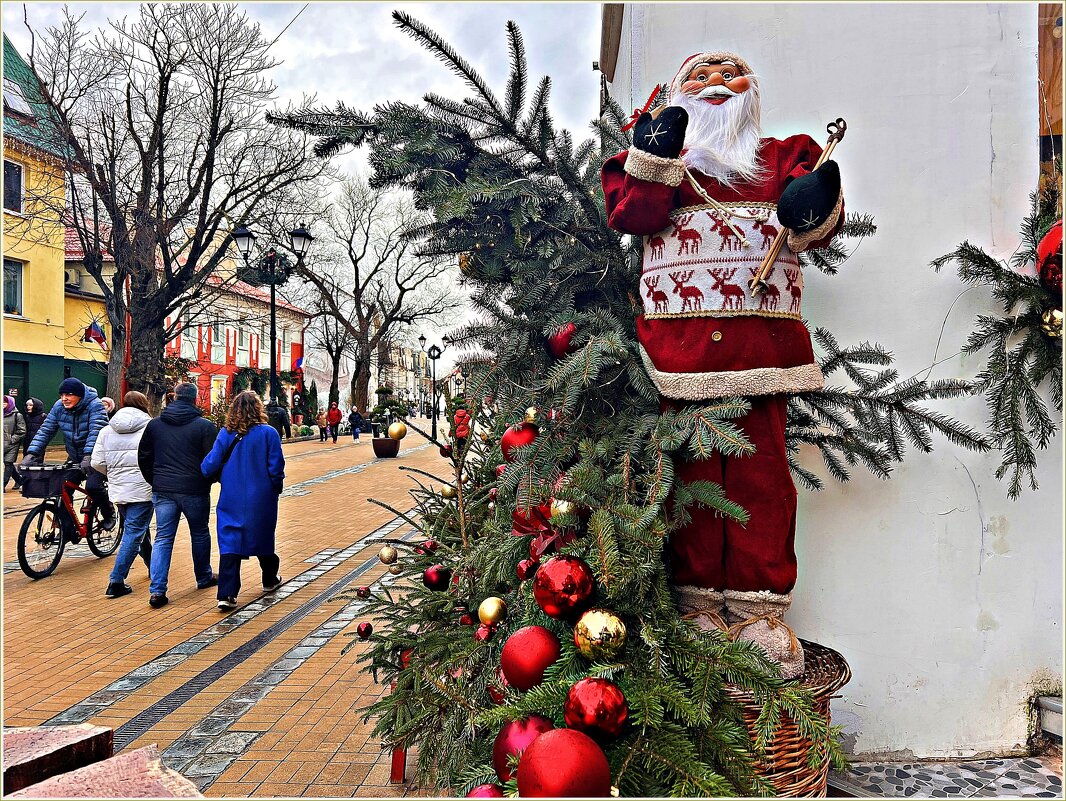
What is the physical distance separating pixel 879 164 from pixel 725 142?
107 cm

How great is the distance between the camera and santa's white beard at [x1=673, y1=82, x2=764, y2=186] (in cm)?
244

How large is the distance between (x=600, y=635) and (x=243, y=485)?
4619 millimetres

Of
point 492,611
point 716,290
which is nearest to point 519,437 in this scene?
point 492,611

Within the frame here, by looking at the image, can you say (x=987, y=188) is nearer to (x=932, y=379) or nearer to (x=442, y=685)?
(x=932, y=379)

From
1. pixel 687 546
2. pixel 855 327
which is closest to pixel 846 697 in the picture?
pixel 687 546

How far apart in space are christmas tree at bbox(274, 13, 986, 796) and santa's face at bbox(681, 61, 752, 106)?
336 millimetres

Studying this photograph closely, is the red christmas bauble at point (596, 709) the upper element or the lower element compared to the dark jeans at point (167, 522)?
upper

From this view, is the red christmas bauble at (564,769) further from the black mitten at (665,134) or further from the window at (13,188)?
the window at (13,188)

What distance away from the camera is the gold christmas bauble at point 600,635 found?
1.91 meters

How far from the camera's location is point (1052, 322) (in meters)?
2.88

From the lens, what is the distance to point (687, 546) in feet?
7.77

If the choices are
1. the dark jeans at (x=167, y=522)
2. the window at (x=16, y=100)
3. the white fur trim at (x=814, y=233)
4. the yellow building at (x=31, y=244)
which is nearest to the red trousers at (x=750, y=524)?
the white fur trim at (x=814, y=233)

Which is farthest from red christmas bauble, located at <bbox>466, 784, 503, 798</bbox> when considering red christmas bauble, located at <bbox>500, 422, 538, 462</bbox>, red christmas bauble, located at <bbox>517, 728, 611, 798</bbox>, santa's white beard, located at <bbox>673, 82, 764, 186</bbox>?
santa's white beard, located at <bbox>673, 82, 764, 186</bbox>

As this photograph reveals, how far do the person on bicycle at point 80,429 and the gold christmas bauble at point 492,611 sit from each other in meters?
6.73
